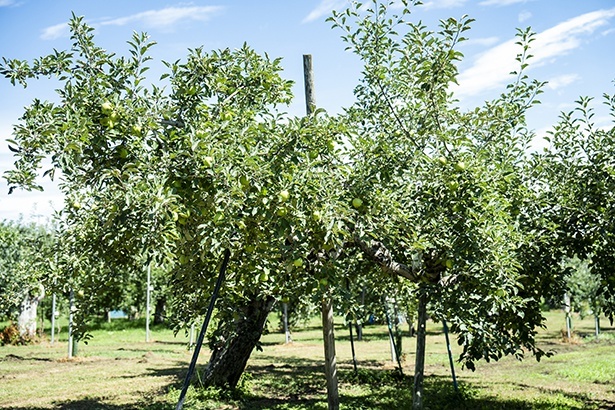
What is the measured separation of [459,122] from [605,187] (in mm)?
2002

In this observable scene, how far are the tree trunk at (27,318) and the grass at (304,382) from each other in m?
6.15

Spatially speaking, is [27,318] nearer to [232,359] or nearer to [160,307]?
[160,307]

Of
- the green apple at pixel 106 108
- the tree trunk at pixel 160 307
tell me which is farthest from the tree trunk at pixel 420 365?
the tree trunk at pixel 160 307

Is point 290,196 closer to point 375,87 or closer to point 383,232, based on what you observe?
point 383,232

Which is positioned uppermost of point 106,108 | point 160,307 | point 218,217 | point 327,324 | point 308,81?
point 308,81

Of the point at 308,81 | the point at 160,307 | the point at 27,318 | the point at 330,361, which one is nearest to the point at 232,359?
the point at 330,361

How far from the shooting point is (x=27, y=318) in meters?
29.5

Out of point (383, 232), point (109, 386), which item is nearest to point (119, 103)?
point (383, 232)

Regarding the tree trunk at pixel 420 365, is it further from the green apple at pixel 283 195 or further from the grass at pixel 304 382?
the green apple at pixel 283 195

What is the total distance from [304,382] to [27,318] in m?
22.6

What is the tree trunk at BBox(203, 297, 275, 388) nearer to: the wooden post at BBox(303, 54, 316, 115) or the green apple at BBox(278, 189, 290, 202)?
the wooden post at BBox(303, 54, 316, 115)

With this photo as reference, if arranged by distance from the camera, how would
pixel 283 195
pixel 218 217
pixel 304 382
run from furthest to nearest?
pixel 304 382 → pixel 283 195 → pixel 218 217

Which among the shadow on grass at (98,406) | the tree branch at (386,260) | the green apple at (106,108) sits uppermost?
the green apple at (106,108)

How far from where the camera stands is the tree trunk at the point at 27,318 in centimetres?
2756
